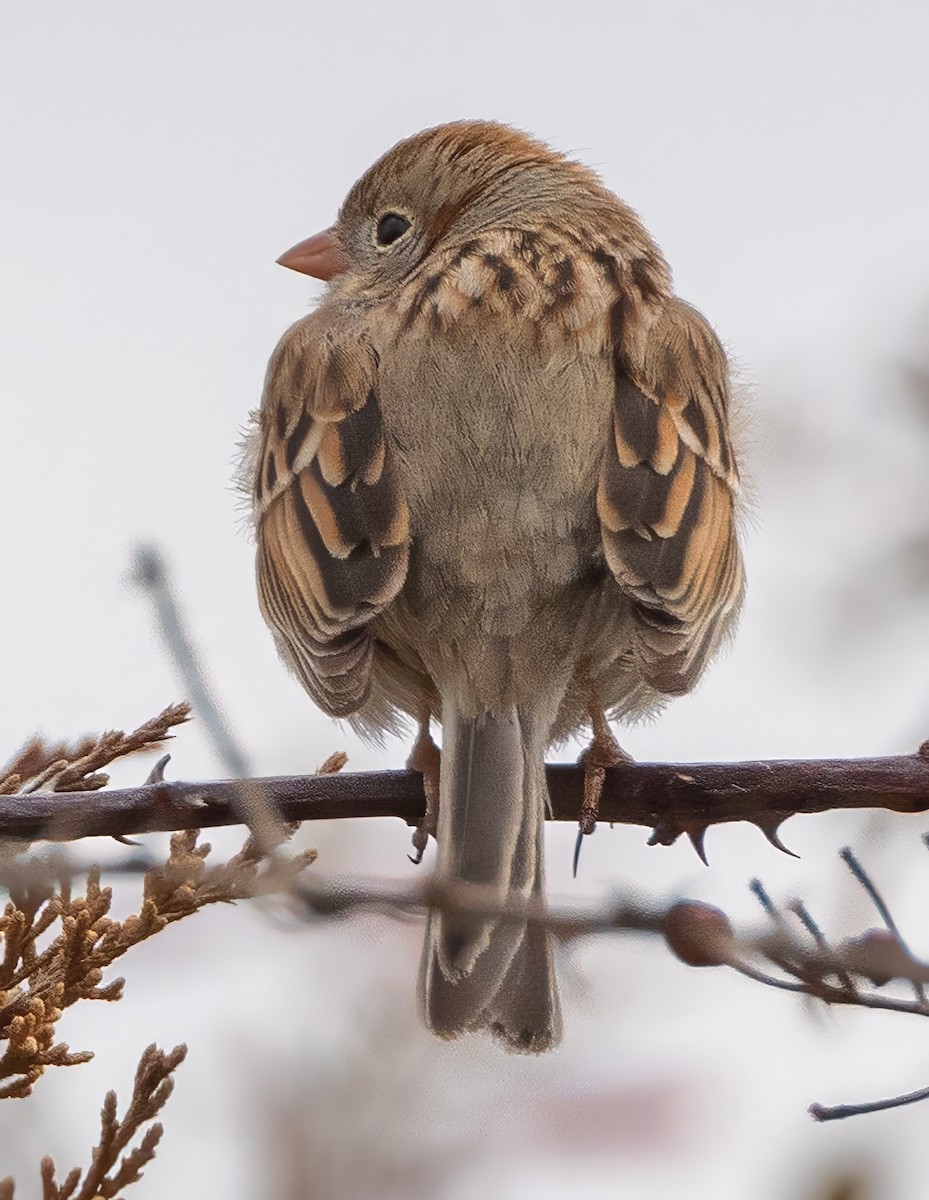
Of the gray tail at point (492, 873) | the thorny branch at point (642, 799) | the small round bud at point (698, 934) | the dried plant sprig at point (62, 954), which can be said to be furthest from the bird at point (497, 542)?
the small round bud at point (698, 934)

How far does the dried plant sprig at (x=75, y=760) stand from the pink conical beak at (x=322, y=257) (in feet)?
7.69

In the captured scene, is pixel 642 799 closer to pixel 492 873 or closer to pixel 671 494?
pixel 492 873

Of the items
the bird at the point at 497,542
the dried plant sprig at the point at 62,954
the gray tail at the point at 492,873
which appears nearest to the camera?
the dried plant sprig at the point at 62,954

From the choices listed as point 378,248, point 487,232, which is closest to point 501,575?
point 487,232

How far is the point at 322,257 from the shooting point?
5.58 m

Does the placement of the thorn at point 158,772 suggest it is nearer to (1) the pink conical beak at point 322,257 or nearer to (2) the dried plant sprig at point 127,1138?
(2) the dried plant sprig at point 127,1138

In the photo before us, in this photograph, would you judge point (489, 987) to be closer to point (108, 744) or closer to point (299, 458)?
point (108, 744)

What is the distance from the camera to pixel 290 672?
4391 mm

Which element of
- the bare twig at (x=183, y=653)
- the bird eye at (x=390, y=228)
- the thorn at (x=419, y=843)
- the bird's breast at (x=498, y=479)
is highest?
the bare twig at (x=183, y=653)

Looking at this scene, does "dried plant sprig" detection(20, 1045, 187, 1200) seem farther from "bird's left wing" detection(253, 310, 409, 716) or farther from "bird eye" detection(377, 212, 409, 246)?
"bird eye" detection(377, 212, 409, 246)

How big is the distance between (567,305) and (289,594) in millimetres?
1074

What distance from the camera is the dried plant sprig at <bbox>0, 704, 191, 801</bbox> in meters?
3.50

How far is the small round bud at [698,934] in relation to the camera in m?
1.74

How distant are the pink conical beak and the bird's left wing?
924mm
